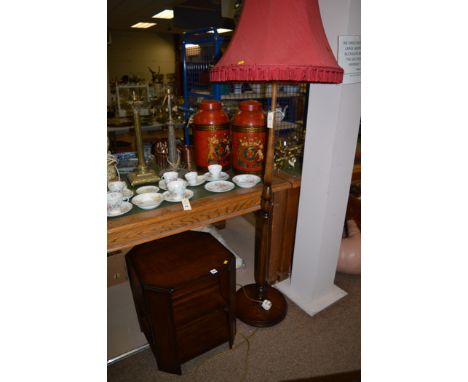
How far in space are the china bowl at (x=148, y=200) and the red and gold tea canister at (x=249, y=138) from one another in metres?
0.51

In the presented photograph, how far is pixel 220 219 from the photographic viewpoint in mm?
1414

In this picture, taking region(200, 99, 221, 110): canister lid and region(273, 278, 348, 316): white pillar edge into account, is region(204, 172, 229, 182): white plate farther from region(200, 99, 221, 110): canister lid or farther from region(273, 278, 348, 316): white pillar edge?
region(273, 278, 348, 316): white pillar edge

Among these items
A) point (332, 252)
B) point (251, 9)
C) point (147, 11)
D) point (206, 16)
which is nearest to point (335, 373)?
point (332, 252)

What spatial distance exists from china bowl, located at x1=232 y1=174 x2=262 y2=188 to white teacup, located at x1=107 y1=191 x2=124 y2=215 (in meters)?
0.58

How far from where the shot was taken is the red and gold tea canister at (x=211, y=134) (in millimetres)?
1593

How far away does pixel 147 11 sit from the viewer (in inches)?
231

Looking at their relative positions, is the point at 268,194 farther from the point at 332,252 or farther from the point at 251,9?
the point at 251,9

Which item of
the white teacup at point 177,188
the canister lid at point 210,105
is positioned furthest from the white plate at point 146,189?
the canister lid at point 210,105

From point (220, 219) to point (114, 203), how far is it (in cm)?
48

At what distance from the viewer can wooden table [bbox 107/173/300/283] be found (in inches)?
46.3

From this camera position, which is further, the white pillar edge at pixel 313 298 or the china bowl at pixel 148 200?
the white pillar edge at pixel 313 298

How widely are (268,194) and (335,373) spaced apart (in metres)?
0.90

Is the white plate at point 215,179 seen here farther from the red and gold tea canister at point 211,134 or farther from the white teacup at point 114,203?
the white teacup at point 114,203

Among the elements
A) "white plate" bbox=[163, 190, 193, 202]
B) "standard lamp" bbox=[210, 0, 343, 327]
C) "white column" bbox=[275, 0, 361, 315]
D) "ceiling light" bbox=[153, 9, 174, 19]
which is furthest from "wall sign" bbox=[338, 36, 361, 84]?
"ceiling light" bbox=[153, 9, 174, 19]
